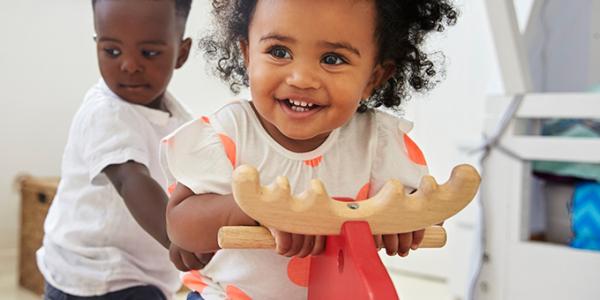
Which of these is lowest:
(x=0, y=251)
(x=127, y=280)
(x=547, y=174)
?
(x=0, y=251)

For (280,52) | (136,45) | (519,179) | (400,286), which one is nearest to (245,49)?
(280,52)

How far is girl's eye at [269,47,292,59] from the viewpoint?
23.9 inches

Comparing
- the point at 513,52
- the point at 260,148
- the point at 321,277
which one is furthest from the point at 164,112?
the point at 513,52

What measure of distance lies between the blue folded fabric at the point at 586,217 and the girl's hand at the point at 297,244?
0.81 metres

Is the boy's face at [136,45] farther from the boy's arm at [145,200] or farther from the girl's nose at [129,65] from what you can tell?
the boy's arm at [145,200]

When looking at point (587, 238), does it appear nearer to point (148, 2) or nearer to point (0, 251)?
point (148, 2)

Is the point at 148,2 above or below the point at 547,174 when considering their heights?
above

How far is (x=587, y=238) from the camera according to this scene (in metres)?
1.23

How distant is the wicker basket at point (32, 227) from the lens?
1.55 metres

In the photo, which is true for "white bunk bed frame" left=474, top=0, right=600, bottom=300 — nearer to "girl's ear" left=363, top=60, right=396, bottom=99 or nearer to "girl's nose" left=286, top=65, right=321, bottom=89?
"girl's ear" left=363, top=60, right=396, bottom=99

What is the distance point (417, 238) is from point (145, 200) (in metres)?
0.31

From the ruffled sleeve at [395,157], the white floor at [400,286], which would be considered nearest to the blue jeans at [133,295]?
the ruffled sleeve at [395,157]

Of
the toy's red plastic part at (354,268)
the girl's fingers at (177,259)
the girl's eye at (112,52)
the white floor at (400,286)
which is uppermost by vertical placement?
the girl's eye at (112,52)

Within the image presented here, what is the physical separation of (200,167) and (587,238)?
84 centimetres
